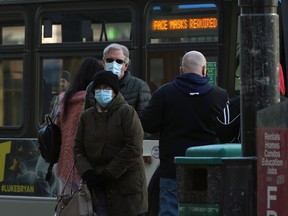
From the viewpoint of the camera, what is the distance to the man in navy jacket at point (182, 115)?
19.1 feet

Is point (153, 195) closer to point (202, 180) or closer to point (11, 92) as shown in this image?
point (11, 92)

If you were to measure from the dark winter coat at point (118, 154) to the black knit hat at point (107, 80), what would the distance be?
98 millimetres

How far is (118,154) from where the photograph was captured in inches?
210

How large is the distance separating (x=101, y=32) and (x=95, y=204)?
313 cm

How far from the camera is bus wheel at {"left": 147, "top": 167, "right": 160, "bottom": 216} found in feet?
25.8

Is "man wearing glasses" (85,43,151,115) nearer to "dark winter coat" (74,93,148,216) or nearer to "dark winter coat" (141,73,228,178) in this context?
"dark winter coat" (141,73,228,178)

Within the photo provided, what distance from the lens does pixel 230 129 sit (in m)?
5.70

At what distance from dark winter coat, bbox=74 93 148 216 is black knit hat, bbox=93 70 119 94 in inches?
3.9

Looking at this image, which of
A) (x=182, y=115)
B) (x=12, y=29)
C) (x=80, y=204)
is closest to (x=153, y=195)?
(x=182, y=115)

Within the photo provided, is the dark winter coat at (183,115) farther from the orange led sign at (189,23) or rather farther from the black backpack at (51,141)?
the orange led sign at (189,23)

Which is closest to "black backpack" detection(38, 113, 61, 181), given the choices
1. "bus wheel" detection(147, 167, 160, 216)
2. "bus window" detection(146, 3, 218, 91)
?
"bus wheel" detection(147, 167, 160, 216)

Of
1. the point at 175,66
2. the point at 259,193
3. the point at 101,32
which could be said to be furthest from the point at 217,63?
the point at 259,193

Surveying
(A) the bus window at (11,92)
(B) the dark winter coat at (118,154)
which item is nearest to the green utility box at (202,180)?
(B) the dark winter coat at (118,154)

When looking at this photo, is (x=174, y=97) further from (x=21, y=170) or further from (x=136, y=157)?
(x=21, y=170)
